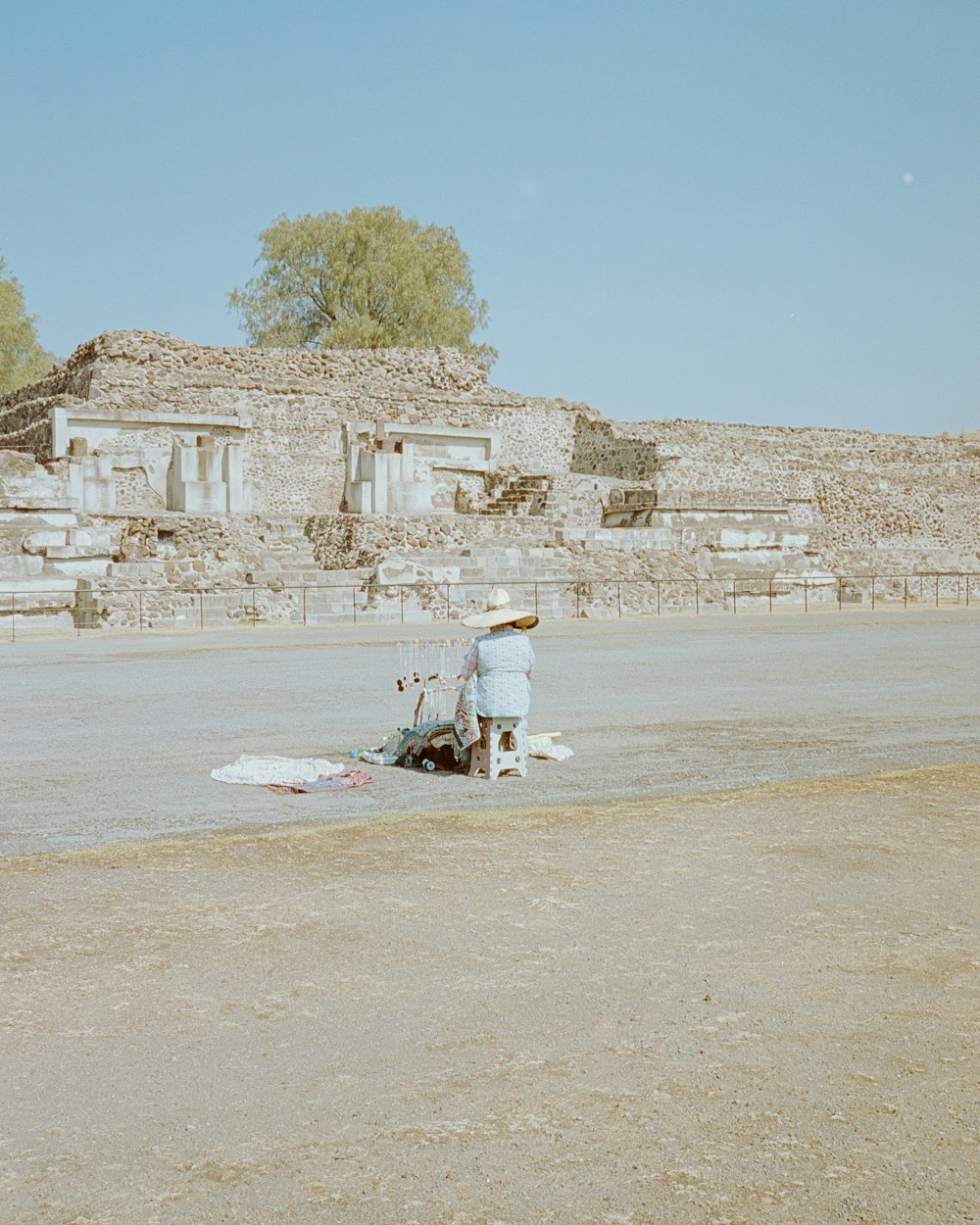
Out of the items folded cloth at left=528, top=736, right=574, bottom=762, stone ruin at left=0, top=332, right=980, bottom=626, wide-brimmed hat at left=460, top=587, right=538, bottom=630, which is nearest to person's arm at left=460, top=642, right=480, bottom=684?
wide-brimmed hat at left=460, top=587, right=538, bottom=630

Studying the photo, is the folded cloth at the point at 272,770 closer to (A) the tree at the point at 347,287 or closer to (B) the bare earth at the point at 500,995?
(B) the bare earth at the point at 500,995

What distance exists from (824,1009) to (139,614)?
18.8m

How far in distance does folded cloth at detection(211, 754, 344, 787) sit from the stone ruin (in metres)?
14.1

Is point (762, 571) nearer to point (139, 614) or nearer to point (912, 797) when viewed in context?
point (139, 614)

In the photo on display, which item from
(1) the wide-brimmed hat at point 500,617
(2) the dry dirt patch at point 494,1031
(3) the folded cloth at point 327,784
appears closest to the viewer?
(2) the dry dirt patch at point 494,1031

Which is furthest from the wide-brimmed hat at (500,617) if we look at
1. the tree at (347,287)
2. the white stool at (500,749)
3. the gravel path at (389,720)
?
the tree at (347,287)

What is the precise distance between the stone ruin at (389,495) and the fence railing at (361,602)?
51mm

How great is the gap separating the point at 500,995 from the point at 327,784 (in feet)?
12.3

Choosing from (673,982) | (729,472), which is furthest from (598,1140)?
(729,472)

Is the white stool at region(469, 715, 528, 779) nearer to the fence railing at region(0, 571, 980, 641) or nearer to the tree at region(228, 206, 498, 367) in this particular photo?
the fence railing at region(0, 571, 980, 641)

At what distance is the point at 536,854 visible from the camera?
20.1 ft

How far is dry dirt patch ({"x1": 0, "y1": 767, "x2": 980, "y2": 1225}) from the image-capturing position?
3023 millimetres

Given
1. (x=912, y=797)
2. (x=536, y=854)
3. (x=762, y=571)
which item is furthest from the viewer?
(x=762, y=571)

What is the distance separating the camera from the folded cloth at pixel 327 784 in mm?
7742
